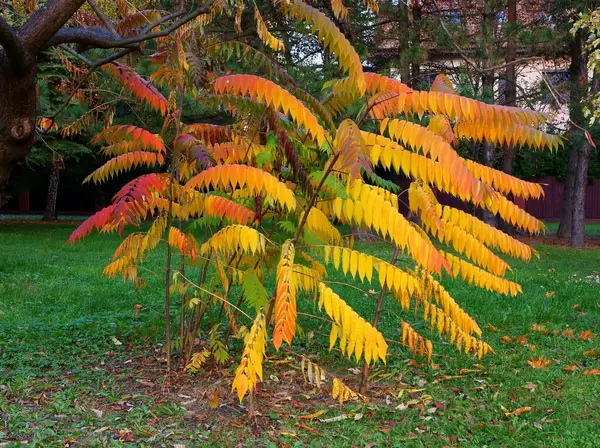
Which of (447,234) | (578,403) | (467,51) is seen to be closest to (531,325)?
(578,403)

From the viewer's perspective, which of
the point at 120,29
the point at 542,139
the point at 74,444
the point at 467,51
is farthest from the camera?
the point at 467,51

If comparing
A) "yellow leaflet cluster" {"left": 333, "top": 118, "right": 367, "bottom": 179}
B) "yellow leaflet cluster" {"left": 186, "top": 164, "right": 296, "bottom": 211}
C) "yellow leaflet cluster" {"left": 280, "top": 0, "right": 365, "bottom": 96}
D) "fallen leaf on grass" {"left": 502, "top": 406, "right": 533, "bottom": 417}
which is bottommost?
"fallen leaf on grass" {"left": 502, "top": 406, "right": 533, "bottom": 417}

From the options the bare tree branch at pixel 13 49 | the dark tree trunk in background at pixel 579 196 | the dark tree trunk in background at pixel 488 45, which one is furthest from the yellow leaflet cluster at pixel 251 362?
the dark tree trunk in background at pixel 579 196

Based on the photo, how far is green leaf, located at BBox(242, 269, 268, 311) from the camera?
4.15m

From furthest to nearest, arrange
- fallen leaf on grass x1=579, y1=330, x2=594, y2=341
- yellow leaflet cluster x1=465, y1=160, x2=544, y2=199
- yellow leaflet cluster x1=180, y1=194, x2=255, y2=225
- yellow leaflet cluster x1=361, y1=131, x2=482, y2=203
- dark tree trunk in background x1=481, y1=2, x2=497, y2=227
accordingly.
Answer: dark tree trunk in background x1=481, y1=2, x2=497, y2=227, fallen leaf on grass x1=579, y1=330, x2=594, y2=341, yellow leaflet cluster x1=465, y1=160, x2=544, y2=199, yellow leaflet cluster x1=180, y1=194, x2=255, y2=225, yellow leaflet cluster x1=361, y1=131, x2=482, y2=203

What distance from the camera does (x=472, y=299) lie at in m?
8.01

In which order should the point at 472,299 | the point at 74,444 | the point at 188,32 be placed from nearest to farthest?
the point at 74,444 < the point at 188,32 < the point at 472,299

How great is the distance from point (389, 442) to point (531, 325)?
349cm

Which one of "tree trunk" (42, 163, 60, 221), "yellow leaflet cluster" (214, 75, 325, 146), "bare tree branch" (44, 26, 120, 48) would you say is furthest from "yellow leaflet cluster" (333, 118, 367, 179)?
"tree trunk" (42, 163, 60, 221)

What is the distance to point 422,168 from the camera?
3.27m

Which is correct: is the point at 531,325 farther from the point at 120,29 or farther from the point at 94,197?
the point at 94,197

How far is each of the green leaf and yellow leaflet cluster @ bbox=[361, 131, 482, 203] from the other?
1.34 meters

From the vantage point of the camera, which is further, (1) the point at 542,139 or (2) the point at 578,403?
(2) the point at 578,403

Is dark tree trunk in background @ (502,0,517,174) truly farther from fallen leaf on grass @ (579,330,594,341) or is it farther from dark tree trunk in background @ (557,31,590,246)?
fallen leaf on grass @ (579,330,594,341)
